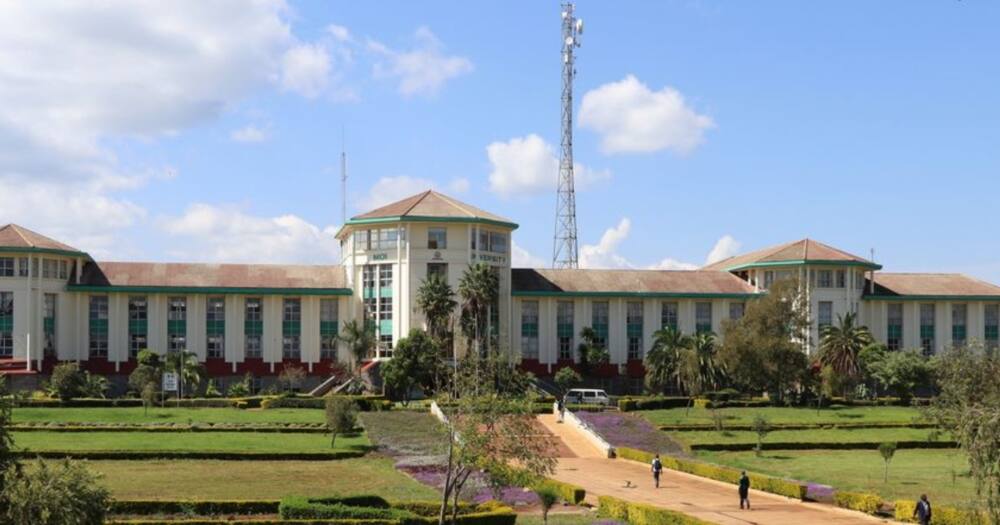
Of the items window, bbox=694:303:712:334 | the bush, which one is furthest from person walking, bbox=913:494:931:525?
window, bbox=694:303:712:334

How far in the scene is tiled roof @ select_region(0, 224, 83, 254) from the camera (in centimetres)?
7706

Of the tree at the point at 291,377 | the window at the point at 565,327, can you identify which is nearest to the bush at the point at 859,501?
the tree at the point at 291,377

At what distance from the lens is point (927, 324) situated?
303 feet

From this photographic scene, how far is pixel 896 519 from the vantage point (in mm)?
37406

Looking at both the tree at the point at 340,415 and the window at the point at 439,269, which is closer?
the tree at the point at 340,415

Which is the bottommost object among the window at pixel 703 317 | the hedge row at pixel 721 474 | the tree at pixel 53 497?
the hedge row at pixel 721 474

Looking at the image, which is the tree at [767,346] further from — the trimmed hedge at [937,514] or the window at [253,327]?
the trimmed hedge at [937,514]

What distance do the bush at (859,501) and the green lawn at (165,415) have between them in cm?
3066

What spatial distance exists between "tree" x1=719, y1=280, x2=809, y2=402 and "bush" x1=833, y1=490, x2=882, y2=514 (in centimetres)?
3211

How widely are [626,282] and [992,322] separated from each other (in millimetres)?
30043

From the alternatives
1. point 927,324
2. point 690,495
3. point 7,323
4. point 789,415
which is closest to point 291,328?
point 7,323

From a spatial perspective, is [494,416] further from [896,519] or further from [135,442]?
[135,442]

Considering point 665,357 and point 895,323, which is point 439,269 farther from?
point 895,323

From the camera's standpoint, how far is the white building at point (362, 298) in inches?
3115
